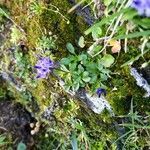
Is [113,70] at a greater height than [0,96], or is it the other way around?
[0,96]

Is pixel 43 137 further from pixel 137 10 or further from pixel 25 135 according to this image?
pixel 137 10

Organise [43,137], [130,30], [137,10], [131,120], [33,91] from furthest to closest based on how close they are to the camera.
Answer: [43,137], [33,91], [131,120], [130,30], [137,10]

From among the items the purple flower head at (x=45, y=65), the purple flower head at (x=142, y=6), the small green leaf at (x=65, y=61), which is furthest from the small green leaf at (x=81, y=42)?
the purple flower head at (x=142, y=6)

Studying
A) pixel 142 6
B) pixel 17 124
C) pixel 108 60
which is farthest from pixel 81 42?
pixel 17 124

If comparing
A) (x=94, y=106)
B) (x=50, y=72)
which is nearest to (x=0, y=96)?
(x=50, y=72)

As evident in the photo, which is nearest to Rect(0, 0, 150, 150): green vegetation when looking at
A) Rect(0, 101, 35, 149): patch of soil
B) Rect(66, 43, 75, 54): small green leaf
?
Rect(66, 43, 75, 54): small green leaf

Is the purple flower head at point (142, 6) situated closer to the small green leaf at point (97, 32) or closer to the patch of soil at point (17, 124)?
the small green leaf at point (97, 32)
